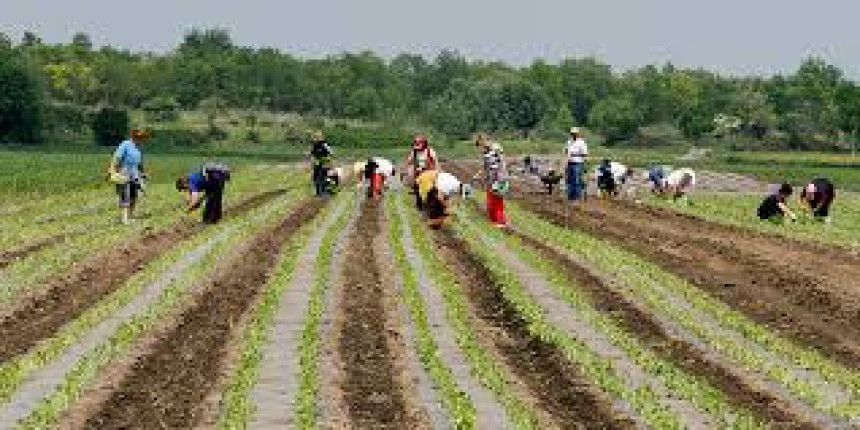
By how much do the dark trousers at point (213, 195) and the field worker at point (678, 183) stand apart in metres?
14.2

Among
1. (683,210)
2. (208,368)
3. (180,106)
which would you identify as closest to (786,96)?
(180,106)

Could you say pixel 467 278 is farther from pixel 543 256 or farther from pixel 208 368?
pixel 208 368

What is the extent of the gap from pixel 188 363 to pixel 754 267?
38.7 feet

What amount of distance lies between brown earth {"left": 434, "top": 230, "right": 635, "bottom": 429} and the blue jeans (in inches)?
609

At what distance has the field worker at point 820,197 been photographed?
114 ft

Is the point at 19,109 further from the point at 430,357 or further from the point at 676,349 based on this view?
the point at 430,357

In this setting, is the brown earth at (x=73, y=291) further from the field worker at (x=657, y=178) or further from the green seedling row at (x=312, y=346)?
the field worker at (x=657, y=178)

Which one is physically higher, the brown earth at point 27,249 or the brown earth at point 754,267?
the brown earth at point 754,267

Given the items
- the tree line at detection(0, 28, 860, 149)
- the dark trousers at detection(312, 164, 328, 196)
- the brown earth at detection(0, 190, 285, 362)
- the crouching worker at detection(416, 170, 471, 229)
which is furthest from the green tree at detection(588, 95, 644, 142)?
the brown earth at detection(0, 190, 285, 362)

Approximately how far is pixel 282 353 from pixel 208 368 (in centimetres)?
99

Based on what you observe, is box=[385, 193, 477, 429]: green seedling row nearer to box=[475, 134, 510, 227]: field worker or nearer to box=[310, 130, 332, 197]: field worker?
box=[475, 134, 510, 227]: field worker

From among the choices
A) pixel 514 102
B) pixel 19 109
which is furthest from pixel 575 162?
pixel 514 102

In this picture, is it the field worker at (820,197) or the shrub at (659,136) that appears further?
the shrub at (659,136)

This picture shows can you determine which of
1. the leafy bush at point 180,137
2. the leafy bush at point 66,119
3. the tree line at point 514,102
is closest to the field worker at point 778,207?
the leafy bush at point 180,137
